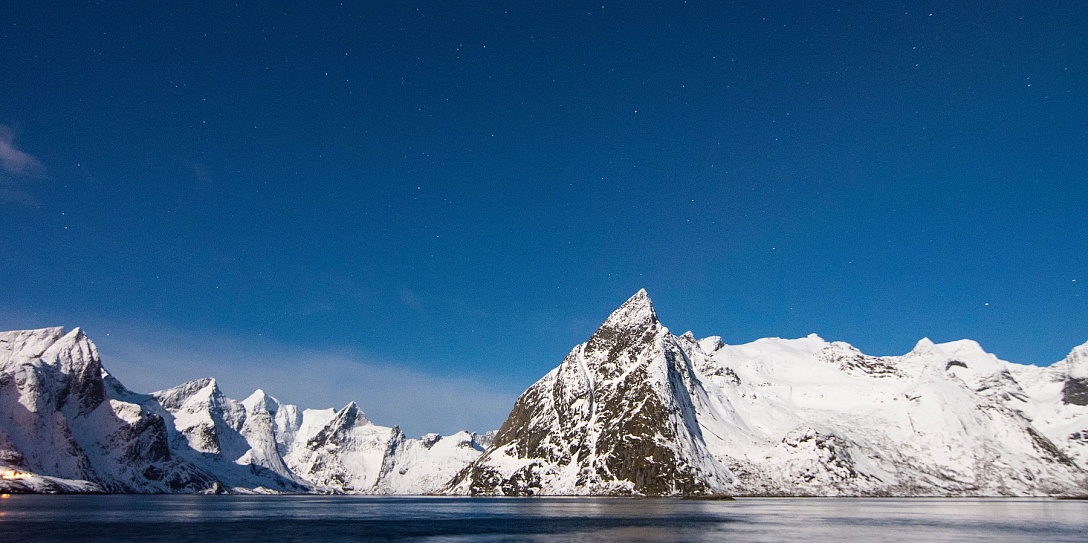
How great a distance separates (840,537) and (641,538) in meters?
21.5

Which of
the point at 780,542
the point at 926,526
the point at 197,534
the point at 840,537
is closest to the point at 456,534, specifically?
the point at 197,534

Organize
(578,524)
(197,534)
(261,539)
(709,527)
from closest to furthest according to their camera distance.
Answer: (261,539) < (197,534) < (709,527) < (578,524)

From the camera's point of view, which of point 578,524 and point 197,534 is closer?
point 197,534

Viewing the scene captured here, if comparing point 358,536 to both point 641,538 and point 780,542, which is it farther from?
point 780,542

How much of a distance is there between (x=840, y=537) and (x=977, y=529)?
30.6 metres

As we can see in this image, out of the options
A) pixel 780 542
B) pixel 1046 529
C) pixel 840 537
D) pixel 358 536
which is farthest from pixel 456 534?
pixel 1046 529

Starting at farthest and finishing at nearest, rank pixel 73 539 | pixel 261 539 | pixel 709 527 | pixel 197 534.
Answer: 1. pixel 709 527
2. pixel 197 534
3. pixel 261 539
4. pixel 73 539

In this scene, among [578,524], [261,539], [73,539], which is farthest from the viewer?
[578,524]

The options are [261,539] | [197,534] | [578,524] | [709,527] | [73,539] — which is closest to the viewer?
[73,539]

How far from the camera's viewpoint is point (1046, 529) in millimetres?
88625

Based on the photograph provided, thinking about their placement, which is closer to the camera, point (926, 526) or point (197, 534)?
point (197, 534)

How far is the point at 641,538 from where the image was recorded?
68.4 metres

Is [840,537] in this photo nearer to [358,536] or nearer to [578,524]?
[578,524]

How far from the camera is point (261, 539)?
228 feet
